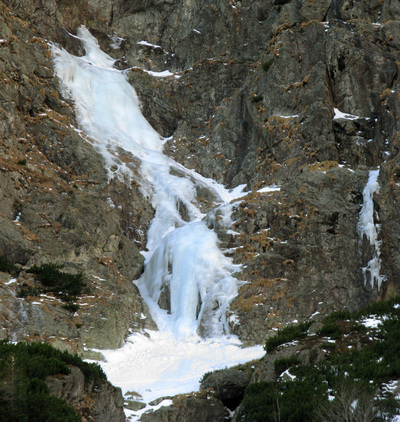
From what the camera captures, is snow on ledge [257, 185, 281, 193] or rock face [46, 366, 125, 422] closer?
rock face [46, 366, 125, 422]

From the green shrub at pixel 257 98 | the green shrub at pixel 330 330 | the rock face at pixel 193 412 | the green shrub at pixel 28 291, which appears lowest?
the rock face at pixel 193 412

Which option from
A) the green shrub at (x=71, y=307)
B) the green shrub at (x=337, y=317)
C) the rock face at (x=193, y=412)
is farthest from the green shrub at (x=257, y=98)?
→ the rock face at (x=193, y=412)

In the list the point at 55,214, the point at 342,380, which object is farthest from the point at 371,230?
the point at 55,214

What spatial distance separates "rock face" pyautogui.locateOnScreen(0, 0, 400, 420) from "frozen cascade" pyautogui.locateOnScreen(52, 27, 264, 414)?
1.02m

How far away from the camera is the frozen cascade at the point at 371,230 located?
80.7ft

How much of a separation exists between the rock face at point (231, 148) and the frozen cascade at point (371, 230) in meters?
0.31

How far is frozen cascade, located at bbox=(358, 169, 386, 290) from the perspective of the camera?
2461 centimetres

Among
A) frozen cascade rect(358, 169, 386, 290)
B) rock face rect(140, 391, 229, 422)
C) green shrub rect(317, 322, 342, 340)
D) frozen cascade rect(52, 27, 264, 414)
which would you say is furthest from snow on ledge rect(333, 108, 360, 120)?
rock face rect(140, 391, 229, 422)

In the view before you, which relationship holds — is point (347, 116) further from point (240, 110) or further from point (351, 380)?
point (351, 380)

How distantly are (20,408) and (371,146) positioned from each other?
28601 millimetres

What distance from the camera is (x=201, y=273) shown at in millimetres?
26906

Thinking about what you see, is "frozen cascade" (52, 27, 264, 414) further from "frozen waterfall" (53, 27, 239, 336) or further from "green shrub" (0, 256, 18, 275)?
"green shrub" (0, 256, 18, 275)

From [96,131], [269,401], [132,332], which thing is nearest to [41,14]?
[96,131]

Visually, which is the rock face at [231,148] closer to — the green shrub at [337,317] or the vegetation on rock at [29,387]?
the green shrub at [337,317]
